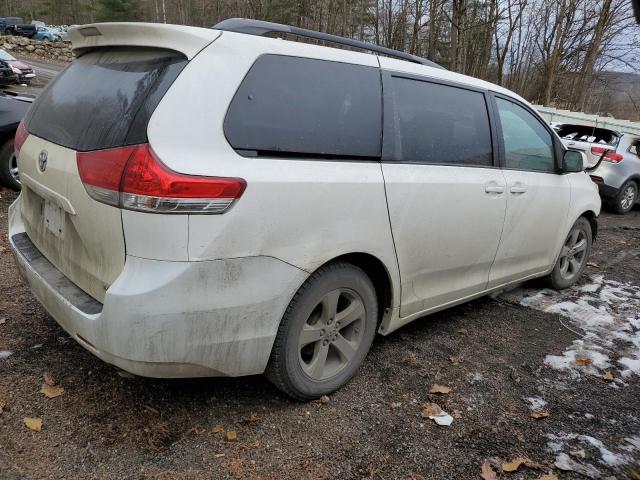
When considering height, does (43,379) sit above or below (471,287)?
below

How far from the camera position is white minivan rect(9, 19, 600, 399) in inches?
83.1

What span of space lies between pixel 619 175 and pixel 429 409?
28.8 feet

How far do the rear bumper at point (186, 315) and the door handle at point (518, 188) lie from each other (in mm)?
2002

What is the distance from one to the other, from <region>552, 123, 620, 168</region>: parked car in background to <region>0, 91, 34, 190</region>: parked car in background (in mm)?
8685

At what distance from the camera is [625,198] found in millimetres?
9984

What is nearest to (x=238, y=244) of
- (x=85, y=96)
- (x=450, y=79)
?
(x=85, y=96)

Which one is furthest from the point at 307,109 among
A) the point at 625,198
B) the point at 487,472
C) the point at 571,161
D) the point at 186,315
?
the point at 625,198

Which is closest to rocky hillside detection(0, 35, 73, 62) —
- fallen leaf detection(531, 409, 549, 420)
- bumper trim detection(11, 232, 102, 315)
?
bumper trim detection(11, 232, 102, 315)

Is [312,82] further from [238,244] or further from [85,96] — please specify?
[85,96]

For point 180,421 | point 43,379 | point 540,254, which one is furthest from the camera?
point 540,254

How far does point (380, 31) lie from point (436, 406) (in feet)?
102

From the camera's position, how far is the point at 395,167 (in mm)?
2883

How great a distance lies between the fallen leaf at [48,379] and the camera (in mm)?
2775

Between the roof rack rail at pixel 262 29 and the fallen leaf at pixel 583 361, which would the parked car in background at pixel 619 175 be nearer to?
the fallen leaf at pixel 583 361
